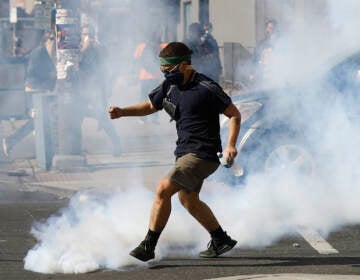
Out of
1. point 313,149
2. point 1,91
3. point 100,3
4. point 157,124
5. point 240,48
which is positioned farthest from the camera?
point 157,124

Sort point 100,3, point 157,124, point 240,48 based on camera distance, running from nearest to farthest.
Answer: point 100,3, point 240,48, point 157,124

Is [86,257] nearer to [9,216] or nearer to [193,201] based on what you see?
[193,201]

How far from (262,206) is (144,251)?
2.11 meters

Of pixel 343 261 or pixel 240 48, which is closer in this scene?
pixel 343 261

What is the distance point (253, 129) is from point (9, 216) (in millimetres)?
2541

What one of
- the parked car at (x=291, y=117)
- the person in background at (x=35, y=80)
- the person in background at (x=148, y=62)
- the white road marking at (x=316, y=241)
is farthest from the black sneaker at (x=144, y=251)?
the person in background at (x=35, y=80)

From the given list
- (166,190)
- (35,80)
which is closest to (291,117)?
(166,190)

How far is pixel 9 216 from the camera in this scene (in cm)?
919

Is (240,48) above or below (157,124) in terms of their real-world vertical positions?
above

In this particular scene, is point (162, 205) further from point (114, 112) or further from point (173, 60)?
point (173, 60)

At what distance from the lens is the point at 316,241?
7852 mm

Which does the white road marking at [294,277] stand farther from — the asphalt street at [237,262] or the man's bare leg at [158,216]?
the man's bare leg at [158,216]

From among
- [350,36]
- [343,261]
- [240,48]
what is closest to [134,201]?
[343,261]

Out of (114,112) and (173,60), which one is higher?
(173,60)
